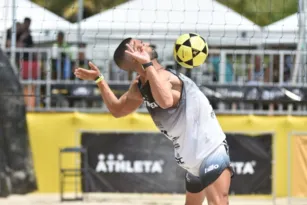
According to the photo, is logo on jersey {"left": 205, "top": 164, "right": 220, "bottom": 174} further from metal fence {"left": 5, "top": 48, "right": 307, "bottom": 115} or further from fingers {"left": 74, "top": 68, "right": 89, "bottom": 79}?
metal fence {"left": 5, "top": 48, "right": 307, "bottom": 115}

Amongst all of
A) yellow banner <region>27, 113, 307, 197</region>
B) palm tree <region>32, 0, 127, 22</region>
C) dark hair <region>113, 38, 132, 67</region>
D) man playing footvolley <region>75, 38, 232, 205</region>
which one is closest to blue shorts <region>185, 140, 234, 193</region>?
man playing footvolley <region>75, 38, 232, 205</region>

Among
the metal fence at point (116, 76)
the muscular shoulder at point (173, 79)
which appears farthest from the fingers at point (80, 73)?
the metal fence at point (116, 76)

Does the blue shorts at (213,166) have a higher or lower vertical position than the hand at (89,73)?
lower

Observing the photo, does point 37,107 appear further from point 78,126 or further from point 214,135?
point 214,135

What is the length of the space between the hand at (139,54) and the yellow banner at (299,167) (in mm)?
5784

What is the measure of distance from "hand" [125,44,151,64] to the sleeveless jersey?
25 centimetres

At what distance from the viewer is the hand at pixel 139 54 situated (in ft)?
18.9

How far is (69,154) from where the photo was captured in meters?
11.5

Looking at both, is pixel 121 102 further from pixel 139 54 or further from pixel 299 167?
pixel 299 167

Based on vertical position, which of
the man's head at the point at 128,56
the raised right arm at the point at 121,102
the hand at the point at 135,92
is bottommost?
the raised right arm at the point at 121,102

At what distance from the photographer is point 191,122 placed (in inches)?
236

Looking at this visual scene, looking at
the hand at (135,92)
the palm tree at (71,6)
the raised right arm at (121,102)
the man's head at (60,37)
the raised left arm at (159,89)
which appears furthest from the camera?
the palm tree at (71,6)

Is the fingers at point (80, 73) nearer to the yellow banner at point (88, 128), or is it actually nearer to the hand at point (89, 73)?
the hand at point (89, 73)

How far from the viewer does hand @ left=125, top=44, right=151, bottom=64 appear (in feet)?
18.9
